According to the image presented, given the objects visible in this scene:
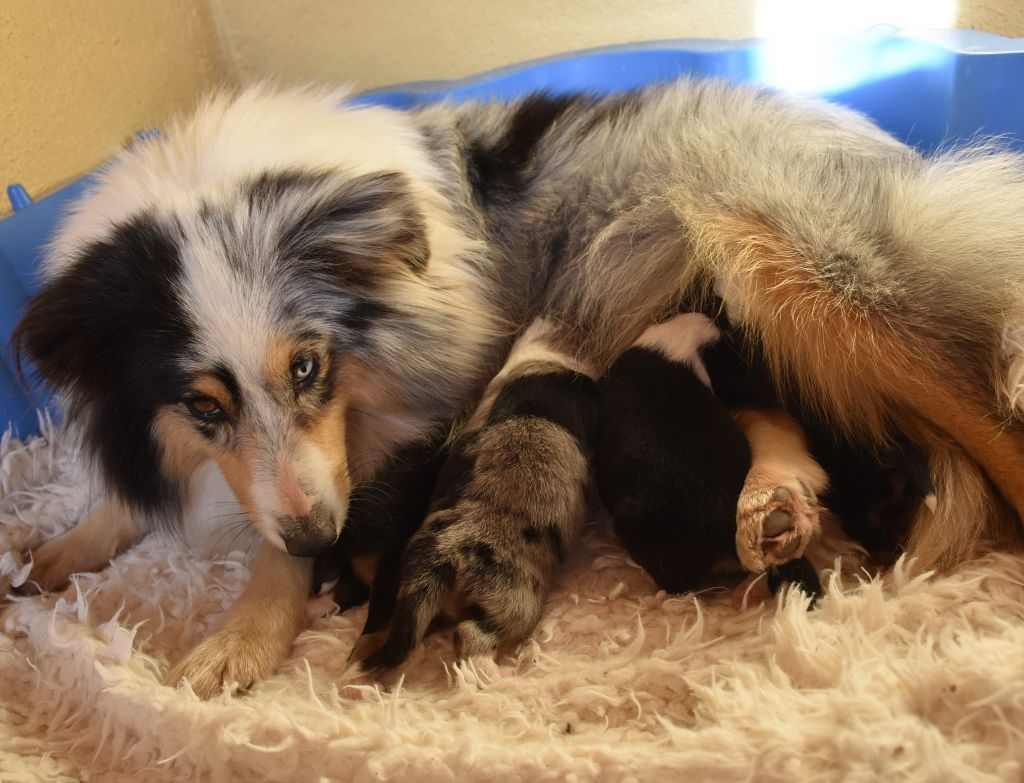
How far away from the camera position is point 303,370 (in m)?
1.51

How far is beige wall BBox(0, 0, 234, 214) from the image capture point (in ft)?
7.18

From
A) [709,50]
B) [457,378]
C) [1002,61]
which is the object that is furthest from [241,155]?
[1002,61]

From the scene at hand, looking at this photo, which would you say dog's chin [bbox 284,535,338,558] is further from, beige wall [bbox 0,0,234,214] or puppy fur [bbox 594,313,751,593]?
beige wall [bbox 0,0,234,214]

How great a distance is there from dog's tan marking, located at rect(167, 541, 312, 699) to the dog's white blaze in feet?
2.74

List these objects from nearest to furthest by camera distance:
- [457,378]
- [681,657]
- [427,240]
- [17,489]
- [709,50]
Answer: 1. [681,657]
2. [427,240]
3. [457,378]
4. [17,489]
5. [709,50]

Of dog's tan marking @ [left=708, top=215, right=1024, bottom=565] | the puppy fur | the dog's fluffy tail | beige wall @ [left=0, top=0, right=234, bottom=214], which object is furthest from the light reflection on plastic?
beige wall @ [left=0, top=0, right=234, bottom=214]

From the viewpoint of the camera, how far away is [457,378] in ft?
5.91

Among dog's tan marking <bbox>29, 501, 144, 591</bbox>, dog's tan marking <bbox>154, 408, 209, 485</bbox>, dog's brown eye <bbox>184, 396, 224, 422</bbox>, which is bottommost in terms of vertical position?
dog's tan marking <bbox>29, 501, 144, 591</bbox>

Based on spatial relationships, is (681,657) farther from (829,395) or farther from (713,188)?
(713,188)

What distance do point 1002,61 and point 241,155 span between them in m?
1.86

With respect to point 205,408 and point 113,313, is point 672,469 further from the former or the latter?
point 113,313

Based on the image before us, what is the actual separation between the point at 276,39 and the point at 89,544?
1.97 metres

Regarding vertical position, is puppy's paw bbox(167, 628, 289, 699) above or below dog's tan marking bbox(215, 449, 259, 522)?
below

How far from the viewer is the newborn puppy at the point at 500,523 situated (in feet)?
4.31
